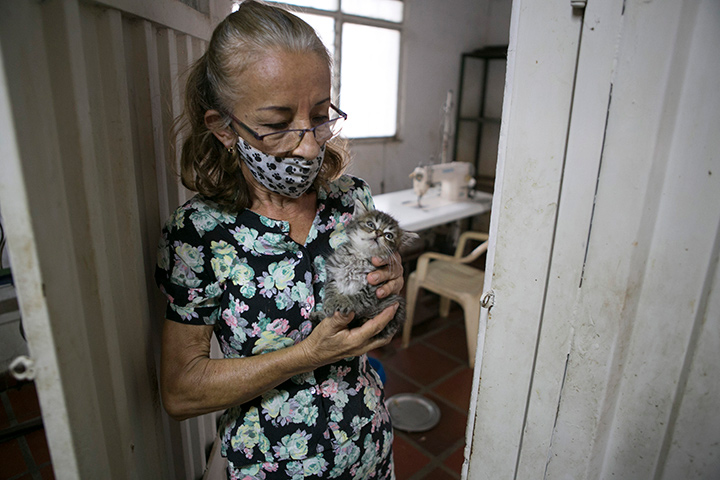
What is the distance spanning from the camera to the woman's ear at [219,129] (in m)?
1.17

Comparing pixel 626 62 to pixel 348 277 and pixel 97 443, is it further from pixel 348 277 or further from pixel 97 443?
pixel 97 443

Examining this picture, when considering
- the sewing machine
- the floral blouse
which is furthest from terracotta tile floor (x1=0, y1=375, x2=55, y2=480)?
the sewing machine

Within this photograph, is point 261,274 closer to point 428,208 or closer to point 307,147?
point 307,147

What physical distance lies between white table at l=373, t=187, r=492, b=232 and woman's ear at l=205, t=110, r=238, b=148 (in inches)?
98.7

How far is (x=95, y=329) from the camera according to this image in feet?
2.83

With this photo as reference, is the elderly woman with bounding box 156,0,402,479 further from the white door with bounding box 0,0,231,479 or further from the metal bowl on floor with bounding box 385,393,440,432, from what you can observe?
the metal bowl on floor with bounding box 385,393,440,432

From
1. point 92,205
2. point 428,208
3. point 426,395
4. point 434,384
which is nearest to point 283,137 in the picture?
point 92,205

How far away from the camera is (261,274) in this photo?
1184mm

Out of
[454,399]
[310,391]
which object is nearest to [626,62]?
[310,391]

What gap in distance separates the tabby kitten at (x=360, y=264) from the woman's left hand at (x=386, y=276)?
4 cm

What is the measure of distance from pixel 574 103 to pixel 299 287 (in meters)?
0.82

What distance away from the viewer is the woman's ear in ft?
3.85

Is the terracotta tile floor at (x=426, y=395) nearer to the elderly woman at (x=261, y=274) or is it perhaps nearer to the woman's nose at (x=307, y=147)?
the elderly woman at (x=261, y=274)

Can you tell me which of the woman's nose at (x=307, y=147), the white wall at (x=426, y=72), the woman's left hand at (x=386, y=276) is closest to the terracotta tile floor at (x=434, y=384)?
the woman's left hand at (x=386, y=276)
